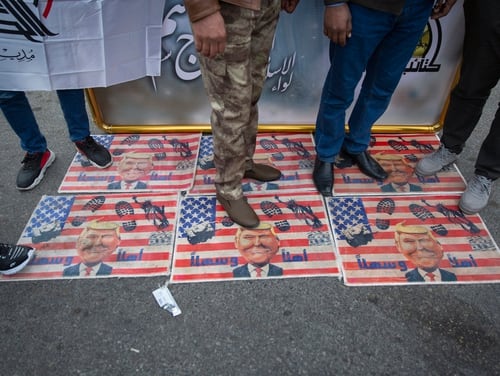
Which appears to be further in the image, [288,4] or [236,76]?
[288,4]

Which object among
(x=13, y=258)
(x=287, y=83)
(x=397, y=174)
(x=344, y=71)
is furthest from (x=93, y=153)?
(x=397, y=174)

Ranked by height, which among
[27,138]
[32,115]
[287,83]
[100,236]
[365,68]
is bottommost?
[100,236]

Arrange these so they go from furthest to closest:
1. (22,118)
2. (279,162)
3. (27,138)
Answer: (279,162) → (27,138) → (22,118)

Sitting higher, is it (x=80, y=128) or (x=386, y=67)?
(x=386, y=67)

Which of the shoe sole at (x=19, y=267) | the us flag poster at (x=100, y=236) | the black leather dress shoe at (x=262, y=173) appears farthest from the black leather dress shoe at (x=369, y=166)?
the shoe sole at (x=19, y=267)

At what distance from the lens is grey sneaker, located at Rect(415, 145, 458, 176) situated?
2.24 metres

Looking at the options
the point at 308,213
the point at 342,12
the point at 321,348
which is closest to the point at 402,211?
the point at 308,213

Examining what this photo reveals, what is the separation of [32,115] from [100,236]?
84 centimetres

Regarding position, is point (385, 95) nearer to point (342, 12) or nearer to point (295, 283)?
point (342, 12)

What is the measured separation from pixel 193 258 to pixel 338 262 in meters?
0.72

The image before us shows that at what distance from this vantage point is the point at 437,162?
2248mm

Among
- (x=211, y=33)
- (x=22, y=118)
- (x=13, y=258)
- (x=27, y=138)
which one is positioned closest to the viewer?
(x=211, y=33)

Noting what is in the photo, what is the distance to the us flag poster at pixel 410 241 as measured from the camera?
174 centimetres

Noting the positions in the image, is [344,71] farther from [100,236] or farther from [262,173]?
[100,236]
